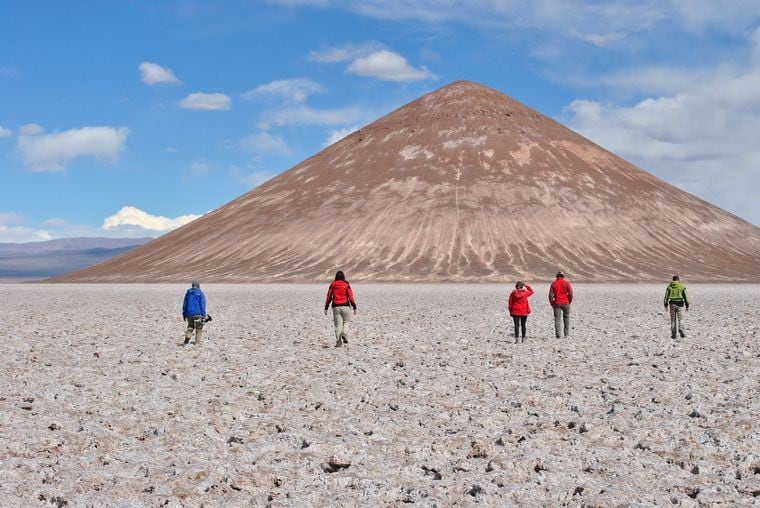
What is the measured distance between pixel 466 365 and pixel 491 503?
791cm

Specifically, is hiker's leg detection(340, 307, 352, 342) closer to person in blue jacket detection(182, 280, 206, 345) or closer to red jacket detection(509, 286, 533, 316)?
person in blue jacket detection(182, 280, 206, 345)

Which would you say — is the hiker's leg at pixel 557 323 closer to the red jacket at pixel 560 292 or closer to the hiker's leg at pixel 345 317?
the red jacket at pixel 560 292

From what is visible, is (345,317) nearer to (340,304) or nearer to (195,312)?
(340,304)

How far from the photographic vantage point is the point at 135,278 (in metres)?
93.1

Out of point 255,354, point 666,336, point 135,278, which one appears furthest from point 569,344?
point 135,278

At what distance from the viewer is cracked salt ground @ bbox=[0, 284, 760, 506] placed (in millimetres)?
7082

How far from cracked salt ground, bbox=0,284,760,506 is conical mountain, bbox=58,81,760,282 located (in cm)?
6635

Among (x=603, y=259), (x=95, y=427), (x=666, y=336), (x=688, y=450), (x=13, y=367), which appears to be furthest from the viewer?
(x=603, y=259)

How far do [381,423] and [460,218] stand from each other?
290 feet

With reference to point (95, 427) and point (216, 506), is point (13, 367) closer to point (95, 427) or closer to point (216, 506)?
point (95, 427)

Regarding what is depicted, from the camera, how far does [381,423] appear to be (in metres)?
9.59

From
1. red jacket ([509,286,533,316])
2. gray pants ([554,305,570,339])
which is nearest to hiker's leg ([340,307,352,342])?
red jacket ([509,286,533,316])

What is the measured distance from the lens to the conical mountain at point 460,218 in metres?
88.0

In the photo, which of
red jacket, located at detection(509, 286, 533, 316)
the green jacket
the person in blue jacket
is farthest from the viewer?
the green jacket
